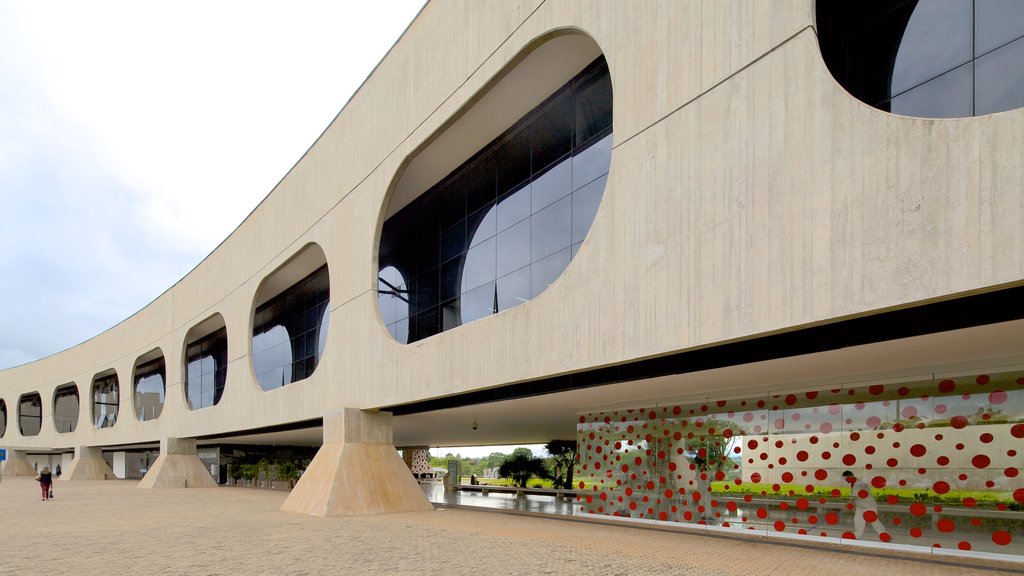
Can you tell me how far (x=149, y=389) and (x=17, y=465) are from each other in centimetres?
2450

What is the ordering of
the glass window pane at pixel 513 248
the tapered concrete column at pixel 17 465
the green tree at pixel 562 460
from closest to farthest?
1. the glass window pane at pixel 513 248
2. the green tree at pixel 562 460
3. the tapered concrete column at pixel 17 465

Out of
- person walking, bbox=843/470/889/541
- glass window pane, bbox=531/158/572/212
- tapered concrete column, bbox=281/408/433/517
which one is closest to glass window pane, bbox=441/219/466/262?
glass window pane, bbox=531/158/572/212

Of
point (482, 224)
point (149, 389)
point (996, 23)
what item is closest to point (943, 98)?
point (996, 23)

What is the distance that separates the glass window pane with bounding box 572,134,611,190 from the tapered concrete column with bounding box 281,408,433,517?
881 cm

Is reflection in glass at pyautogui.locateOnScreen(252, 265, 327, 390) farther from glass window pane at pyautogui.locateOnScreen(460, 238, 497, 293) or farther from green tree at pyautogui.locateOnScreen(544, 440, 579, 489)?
green tree at pyautogui.locateOnScreen(544, 440, 579, 489)

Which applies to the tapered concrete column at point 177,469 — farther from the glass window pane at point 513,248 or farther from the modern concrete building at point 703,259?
the glass window pane at point 513,248

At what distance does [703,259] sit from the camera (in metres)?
8.42

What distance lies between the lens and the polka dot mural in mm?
7984

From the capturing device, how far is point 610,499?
1402cm

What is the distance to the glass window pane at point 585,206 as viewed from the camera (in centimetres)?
1197

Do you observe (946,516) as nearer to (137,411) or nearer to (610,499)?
(610,499)

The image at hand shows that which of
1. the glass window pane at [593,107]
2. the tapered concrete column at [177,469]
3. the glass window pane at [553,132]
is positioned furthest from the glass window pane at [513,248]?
the tapered concrete column at [177,469]

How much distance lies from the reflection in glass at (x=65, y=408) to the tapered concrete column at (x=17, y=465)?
207 inches

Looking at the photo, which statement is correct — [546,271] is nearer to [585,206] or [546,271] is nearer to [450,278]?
[585,206]
